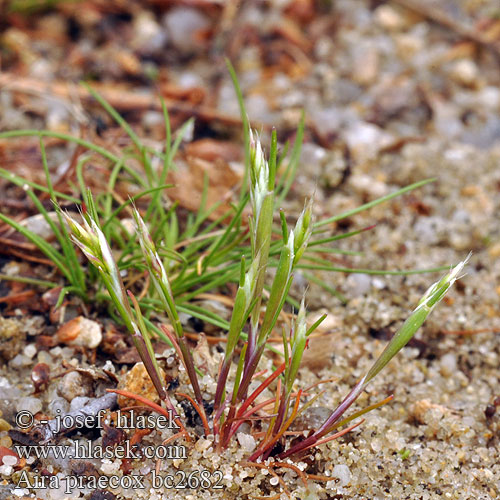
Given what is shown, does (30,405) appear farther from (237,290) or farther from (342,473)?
(342,473)

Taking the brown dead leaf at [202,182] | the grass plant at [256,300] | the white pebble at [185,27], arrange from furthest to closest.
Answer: the white pebble at [185,27] < the brown dead leaf at [202,182] < the grass plant at [256,300]

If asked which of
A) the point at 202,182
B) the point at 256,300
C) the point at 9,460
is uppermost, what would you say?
the point at 256,300

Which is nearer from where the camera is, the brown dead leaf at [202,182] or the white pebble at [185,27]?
→ the brown dead leaf at [202,182]

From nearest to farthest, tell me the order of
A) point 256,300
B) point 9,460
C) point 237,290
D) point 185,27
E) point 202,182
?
point 256,300
point 9,460
point 237,290
point 202,182
point 185,27

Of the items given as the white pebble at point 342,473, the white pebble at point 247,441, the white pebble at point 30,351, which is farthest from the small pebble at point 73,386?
the white pebble at point 342,473

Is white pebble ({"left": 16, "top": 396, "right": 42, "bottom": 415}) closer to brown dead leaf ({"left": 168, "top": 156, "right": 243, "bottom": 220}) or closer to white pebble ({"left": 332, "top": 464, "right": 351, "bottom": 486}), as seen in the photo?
white pebble ({"left": 332, "top": 464, "right": 351, "bottom": 486})

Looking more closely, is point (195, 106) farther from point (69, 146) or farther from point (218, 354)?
point (218, 354)

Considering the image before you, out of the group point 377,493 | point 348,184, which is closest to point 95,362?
point 377,493

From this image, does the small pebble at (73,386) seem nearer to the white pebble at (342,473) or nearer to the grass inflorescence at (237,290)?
the grass inflorescence at (237,290)

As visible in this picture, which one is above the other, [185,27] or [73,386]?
[185,27]

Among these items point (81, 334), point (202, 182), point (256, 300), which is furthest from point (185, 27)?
point (256, 300)

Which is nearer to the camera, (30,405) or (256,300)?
(256,300)
